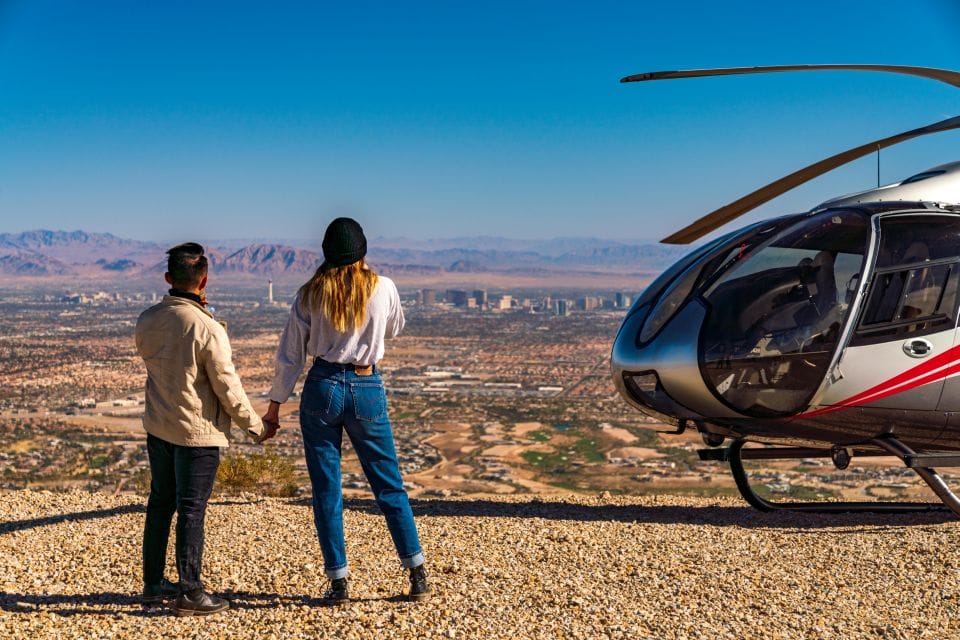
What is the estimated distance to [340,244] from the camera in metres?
5.32

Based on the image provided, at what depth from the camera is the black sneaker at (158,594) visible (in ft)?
18.0

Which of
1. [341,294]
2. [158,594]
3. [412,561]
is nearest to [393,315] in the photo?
[341,294]

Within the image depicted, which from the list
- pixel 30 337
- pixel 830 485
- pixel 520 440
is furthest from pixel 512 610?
pixel 30 337

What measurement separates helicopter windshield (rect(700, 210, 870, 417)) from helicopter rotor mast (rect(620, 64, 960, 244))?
809 millimetres

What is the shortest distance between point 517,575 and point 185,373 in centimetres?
261

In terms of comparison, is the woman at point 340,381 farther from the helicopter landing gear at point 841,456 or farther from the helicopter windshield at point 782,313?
the helicopter landing gear at point 841,456

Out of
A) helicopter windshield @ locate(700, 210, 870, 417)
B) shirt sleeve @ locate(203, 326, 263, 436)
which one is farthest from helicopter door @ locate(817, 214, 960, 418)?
shirt sleeve @ locate(203, 326, 263, 436)

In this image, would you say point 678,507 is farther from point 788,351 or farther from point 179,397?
point 179,397

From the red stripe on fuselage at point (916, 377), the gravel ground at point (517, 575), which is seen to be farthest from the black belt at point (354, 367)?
the red stripe on fuselage at point (916, 377)

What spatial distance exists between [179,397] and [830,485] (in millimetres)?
25802

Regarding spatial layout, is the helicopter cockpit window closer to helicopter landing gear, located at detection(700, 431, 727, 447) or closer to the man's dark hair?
Result: helicopter landing gear, located at detection(700, 431, 727, 447)

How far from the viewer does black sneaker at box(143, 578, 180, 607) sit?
216 inches

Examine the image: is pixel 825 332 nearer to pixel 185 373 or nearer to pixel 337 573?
pixel 337 573

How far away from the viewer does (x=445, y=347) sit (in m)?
119
